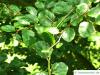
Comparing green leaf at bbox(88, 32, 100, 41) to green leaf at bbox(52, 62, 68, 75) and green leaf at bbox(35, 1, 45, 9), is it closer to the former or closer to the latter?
green leaf at bbox(52, 62, 68, 75)

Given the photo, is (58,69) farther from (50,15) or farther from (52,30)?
(50,15)

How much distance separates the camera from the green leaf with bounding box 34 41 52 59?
751 millimetres

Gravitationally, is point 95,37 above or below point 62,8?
below

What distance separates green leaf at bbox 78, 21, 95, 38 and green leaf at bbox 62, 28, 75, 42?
0.14 ft

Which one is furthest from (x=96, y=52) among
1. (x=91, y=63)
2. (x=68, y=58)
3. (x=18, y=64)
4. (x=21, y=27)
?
(x=21, y=27)

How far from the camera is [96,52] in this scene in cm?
276

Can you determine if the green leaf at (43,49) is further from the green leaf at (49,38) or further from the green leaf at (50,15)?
the green leaf at (50,15)

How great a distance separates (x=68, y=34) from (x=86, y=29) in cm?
6

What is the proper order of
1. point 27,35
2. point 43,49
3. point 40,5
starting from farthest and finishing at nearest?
point 40,5 < point 27,35 < point 43,49

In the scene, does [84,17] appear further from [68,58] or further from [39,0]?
[68,58]

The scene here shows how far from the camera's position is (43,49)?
77cm

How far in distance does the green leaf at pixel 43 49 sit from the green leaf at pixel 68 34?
80mm

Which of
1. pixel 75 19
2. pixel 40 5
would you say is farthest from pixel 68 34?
pixel 40 5

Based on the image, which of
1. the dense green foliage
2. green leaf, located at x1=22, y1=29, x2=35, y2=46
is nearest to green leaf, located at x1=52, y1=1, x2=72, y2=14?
the dense green foliage
